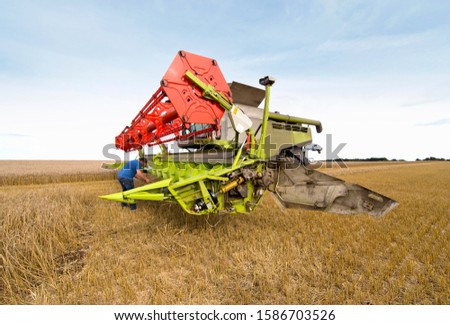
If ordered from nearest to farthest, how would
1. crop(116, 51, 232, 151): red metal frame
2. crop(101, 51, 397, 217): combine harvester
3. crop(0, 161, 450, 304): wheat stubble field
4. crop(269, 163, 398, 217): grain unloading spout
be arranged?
crop(0, 161, 450, 304): wheat stubble field → crop(101, 51, 397, 217): combine harvester → crop(116, 51, 232, 151): red metal frame → crop(269, 163, 398, 217): grain unloading spout

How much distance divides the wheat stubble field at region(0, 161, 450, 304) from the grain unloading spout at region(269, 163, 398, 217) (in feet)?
1.83

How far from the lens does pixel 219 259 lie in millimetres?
2773

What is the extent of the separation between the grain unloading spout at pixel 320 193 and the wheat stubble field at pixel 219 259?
0.56m

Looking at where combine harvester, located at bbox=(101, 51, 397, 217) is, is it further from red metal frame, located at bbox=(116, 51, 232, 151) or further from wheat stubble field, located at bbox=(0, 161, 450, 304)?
wheat stubble field, located at bbox=(0, 161, 450, 304)

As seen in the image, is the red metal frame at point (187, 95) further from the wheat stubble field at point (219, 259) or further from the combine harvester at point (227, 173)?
the wheat stubble field at point (219, 259)

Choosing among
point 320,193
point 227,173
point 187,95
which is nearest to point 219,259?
point 227,173

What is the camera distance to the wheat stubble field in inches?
84.0

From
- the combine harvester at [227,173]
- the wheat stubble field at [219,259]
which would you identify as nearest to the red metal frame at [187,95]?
the combine harvester at [227,173]

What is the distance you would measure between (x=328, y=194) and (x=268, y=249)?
3.70 ft

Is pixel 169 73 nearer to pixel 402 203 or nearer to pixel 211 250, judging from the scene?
pixel 211 250

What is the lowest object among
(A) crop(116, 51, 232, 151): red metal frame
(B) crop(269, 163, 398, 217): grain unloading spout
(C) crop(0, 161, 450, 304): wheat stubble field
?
(C) crop(0, 161, 450, 304): wheat stubble field

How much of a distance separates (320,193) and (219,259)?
1.65m

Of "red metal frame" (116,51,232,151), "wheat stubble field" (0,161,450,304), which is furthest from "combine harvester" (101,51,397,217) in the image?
"wheat stubble field" (0,161,450,304)
